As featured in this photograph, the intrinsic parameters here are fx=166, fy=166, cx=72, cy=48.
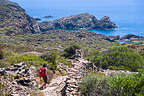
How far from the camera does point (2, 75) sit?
8594 millimetres

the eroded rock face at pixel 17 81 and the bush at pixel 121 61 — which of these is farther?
the bush at pixel 121 61

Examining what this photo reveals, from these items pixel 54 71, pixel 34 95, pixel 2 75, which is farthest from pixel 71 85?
pixel 54 71

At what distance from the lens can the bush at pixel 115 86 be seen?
5721mm

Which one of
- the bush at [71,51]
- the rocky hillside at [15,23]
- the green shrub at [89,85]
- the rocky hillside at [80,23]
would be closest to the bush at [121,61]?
the bush at [71,51]

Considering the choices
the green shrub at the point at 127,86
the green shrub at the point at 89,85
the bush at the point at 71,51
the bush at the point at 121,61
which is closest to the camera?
the green shrub at the point at 127,86

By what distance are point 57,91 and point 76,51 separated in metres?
11.8

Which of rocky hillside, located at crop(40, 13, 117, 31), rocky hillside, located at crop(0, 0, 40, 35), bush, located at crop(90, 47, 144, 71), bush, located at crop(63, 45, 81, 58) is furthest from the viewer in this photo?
rocky hillside, located at crop(40, 13, 117, 31)

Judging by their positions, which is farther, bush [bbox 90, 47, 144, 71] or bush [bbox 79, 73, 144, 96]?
bush [bbox 90, 47, 144, 71]

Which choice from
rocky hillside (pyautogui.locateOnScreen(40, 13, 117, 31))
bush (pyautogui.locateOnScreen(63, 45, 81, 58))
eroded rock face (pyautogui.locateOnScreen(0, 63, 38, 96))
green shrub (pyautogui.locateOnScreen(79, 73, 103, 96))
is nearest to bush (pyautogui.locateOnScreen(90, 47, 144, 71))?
bush (pyautogui.locateOnScreen(63, 45, 81, 58))

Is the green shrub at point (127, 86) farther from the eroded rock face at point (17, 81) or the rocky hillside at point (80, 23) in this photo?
the rocky hillside at point (80, 23)

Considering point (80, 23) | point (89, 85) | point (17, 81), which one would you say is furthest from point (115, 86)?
point (80, 23)

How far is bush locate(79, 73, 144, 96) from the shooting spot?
572 cm

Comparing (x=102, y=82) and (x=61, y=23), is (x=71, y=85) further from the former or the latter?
(x=61, y=23)

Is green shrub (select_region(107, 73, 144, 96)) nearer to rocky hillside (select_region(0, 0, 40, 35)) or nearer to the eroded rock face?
the eroded rock face
